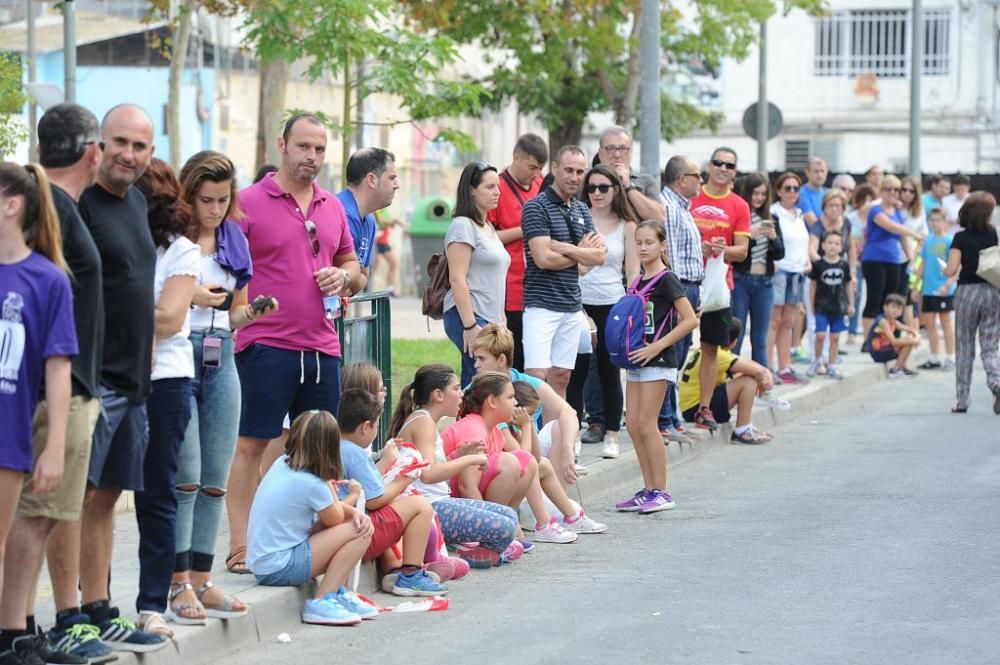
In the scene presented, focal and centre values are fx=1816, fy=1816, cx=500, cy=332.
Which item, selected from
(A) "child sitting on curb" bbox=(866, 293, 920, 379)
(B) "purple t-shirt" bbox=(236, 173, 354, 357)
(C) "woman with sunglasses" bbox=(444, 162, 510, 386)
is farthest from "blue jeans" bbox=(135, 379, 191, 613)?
(A) "child sitting on curb" bbox=(866, 293, 920, 379)

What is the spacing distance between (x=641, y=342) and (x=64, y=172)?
499 cm

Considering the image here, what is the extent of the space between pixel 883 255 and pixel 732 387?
640 cm

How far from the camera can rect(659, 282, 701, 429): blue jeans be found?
1283 centimetres

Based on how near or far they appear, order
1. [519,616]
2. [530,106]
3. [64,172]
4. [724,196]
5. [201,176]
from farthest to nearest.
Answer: [530,106] < [724,196] < [519,616] < [201,176] < [64,172]

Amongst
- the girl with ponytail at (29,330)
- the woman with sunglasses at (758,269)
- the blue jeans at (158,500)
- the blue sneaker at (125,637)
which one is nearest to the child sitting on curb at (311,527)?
the blue jeans at (158,500)

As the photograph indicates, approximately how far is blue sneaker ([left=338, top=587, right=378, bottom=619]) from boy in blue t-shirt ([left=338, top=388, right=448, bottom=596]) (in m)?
0.45

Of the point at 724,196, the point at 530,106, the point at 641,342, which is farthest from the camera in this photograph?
the point at 530,106

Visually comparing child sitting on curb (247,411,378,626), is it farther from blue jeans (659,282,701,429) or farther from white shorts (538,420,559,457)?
blue jeans (659,282,701,429)

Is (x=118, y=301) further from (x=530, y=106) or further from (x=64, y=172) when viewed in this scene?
(x=530, y=106)

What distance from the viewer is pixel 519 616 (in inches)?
308

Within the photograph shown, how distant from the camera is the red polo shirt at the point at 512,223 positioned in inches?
461

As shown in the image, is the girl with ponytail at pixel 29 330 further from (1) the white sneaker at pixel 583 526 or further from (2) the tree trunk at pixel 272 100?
(2) the tree trunk at pixel 272 100

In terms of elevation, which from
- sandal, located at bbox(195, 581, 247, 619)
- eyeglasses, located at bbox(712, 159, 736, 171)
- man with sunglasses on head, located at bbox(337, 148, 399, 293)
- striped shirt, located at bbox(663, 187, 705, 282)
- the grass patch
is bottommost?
sandal, located at bbox(195, 581, 247, 619)

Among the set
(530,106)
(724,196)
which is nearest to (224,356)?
(724,196)
